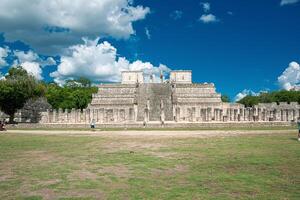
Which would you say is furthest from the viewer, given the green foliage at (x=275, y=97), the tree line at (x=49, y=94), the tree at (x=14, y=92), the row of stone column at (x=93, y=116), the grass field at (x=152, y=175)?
the green foliage at (x=275, y=97)

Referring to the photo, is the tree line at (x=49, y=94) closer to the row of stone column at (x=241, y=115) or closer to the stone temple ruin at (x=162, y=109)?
the stone temple ruin at (x=162, y=109)

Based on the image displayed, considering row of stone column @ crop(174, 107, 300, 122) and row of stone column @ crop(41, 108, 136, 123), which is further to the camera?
row of stone column @ crop(174, 107, 300, 122)

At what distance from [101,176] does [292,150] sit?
8127mm

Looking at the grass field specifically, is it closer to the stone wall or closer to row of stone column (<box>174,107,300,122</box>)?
the stone wall

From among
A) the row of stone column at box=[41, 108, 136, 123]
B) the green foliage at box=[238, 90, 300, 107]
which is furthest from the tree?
the green foliage at box=[238, 90, 300, 107]

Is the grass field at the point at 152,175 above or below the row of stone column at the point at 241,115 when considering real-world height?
below

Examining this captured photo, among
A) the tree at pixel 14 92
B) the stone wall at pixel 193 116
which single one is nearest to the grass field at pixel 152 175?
the tree at pixel 14 92

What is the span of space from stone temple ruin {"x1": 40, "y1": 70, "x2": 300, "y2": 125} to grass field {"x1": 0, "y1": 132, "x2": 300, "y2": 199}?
2437 cm

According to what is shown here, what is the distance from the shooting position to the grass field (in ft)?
22.3

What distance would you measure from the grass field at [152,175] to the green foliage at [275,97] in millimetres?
79275

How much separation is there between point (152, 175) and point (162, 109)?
1335 inches

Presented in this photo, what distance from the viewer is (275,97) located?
296 ft

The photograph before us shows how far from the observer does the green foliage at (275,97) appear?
86000 millimetres

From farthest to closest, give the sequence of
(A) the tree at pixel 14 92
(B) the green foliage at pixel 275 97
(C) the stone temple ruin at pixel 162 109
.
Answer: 1. (B) the green foliage at pixel 275 97
2. (C) the stone temple ruin at pixel 162 109
3. (A) the tree at pixel 14 92
